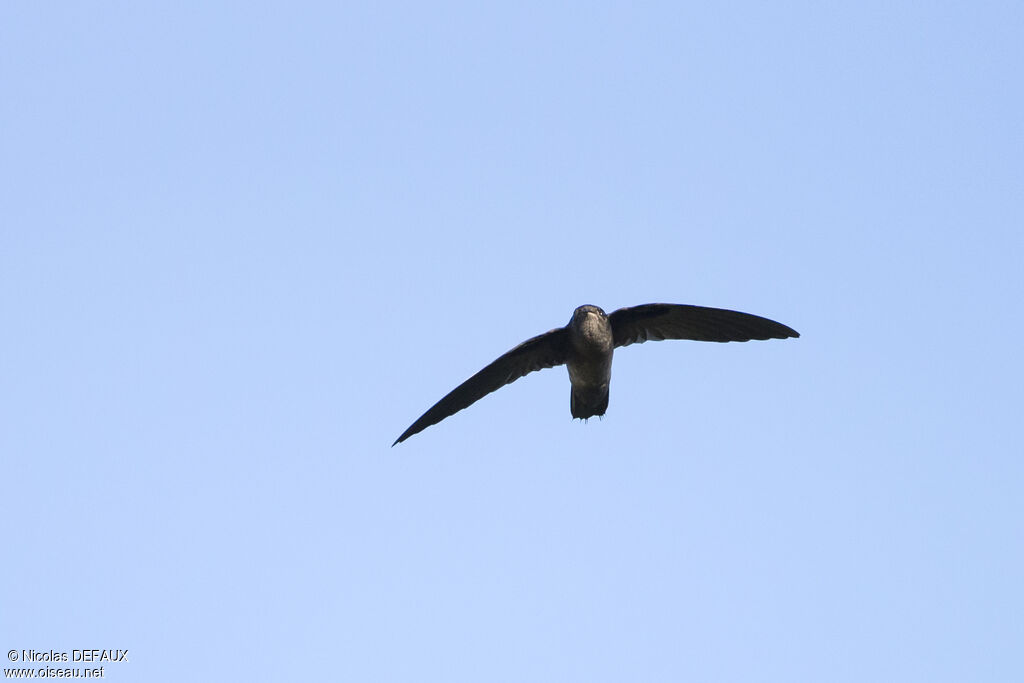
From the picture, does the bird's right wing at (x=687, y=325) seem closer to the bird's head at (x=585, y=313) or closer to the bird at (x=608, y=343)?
the bird at (x=608, y=343)

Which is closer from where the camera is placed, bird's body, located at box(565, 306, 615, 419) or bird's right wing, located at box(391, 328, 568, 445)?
bird's body, located at box(565, 306, 615, 419)

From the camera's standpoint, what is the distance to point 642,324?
15914 millimetres

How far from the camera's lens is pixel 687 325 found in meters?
16.1

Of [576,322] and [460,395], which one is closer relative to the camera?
[576,322]

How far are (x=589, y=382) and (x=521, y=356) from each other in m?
1.00

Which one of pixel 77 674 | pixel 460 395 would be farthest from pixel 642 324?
pixel 77 674

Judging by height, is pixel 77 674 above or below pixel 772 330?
below

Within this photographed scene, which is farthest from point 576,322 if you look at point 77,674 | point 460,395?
point 77,674

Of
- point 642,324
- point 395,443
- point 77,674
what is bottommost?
point 77,674

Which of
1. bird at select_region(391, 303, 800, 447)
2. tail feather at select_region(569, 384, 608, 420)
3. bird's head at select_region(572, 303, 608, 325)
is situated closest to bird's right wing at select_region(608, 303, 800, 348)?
bird at select_region(391, 303, 800, 447)

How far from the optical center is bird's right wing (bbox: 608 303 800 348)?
1576cm

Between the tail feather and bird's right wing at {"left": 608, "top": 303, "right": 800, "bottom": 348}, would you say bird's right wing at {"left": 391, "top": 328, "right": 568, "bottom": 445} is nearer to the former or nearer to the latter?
the tail feather

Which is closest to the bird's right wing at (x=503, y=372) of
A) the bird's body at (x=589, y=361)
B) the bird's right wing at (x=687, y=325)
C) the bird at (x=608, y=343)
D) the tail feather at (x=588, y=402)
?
the bird at (x=608, y=343)

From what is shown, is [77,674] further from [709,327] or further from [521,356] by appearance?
[709,327]
